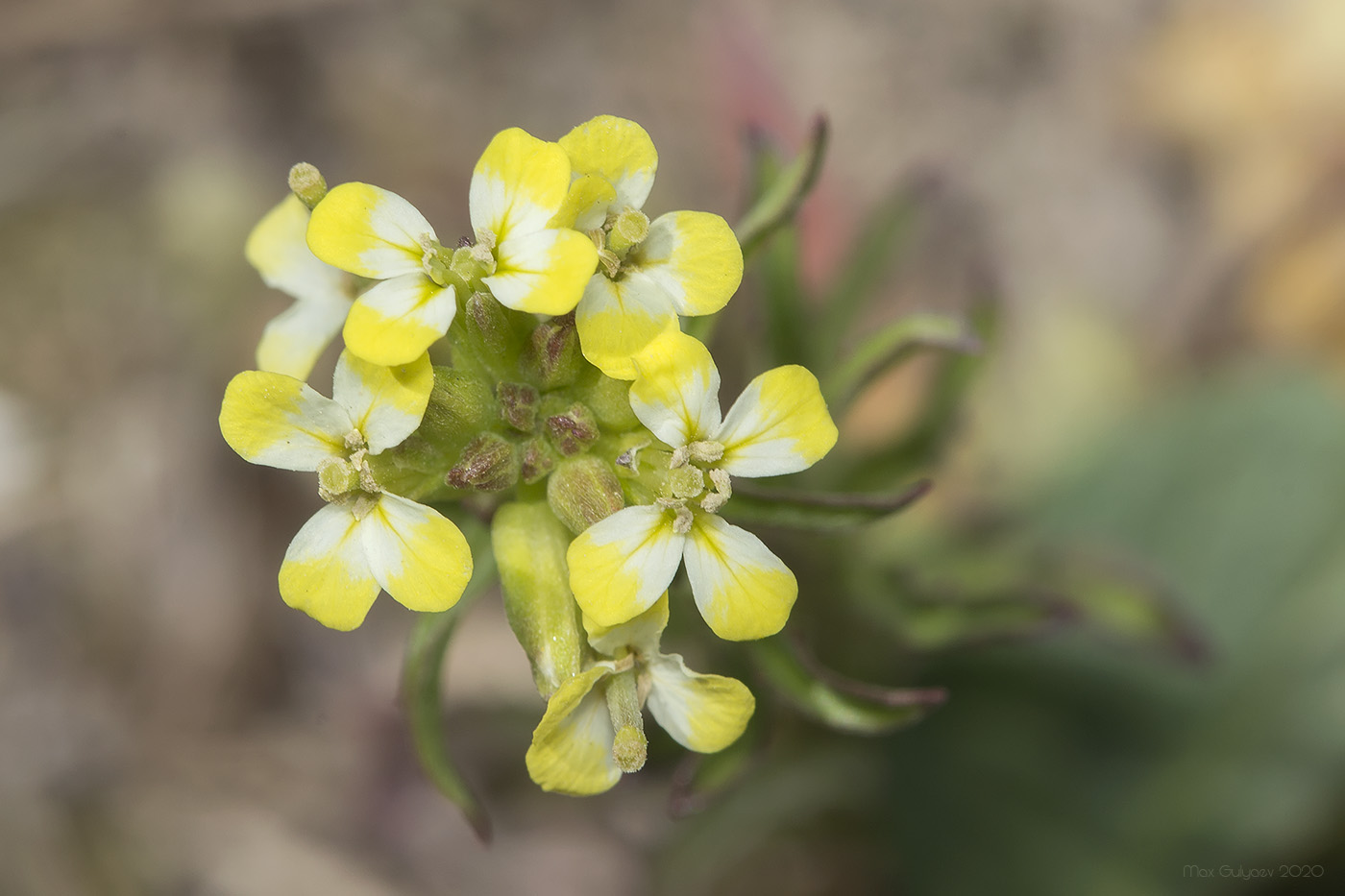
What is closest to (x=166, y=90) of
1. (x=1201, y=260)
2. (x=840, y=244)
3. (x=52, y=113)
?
(x=52, y=113)

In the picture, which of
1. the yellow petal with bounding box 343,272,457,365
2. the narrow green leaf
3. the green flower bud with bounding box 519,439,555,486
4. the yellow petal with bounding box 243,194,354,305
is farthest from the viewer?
the narrow green leaf

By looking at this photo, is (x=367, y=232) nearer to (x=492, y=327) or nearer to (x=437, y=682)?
(x=492, y=327)

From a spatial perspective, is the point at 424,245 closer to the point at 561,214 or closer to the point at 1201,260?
the point at 561,214

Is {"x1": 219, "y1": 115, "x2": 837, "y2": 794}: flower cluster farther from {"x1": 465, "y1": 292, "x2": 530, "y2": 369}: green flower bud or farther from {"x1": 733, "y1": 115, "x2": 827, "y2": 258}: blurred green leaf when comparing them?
{"x1": 733, "y1": 115, "x2": 827, "y2": 258}: blurred green leaf

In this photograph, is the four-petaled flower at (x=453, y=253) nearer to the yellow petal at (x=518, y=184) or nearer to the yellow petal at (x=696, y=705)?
the yellow petal at (x=518, y=184)

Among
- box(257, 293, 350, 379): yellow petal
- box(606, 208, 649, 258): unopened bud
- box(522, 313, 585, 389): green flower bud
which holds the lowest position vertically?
box(257, 293, 350, 379): yellow petal

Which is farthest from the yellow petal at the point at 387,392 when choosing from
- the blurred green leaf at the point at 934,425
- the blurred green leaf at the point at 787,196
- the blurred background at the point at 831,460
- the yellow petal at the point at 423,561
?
the blurred green leaf at the point at 934,425

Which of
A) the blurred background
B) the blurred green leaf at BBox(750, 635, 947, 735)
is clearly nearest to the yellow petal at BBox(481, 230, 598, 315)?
the blurred green leaf at BBox(750, 635, 947, 735)
